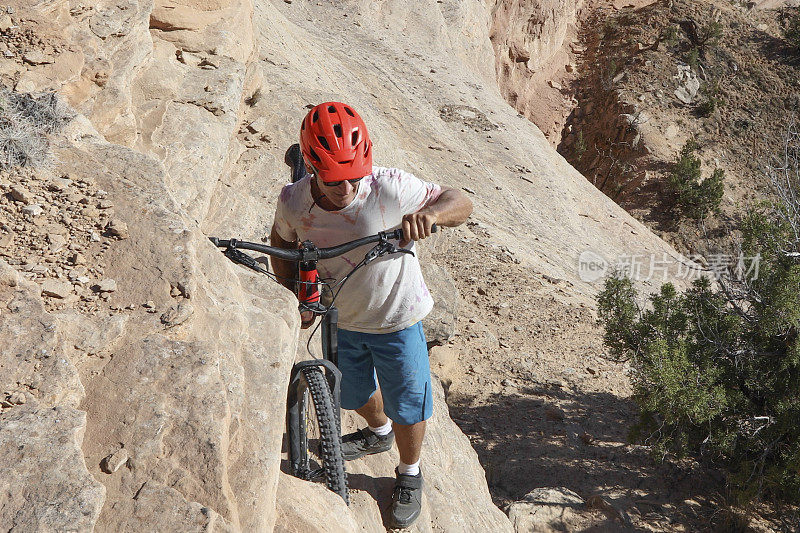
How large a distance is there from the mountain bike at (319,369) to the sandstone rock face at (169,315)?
0.16 meters

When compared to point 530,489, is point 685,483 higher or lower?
higher

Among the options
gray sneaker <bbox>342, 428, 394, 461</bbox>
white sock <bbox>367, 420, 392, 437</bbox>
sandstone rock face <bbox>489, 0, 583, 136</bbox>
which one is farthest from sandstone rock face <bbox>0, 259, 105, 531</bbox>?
sandstone rock face <bbox>489, 0, 583, 136</bbox>

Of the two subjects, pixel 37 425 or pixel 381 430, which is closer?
pixel 37 425

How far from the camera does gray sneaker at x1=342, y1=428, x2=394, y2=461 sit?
3.42 meters

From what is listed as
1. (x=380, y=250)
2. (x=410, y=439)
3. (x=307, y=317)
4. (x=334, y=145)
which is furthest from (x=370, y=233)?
(x=410, y=439)

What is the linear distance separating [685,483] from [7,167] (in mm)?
6041

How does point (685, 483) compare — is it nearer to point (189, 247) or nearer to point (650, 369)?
point (650, 369)

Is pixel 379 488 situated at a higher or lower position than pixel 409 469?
lower

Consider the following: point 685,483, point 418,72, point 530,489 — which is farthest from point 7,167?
point 418,72

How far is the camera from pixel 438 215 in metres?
2.68

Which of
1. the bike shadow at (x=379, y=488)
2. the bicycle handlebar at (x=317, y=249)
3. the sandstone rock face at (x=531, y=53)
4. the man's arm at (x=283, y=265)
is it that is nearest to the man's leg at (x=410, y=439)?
the bike shadow at (x=379, y=488)

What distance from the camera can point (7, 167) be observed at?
112 inches

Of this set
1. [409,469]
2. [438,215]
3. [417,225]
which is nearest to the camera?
[417,225]

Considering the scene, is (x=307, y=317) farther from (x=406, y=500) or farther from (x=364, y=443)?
(x=406, y=500)
